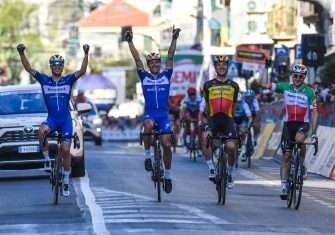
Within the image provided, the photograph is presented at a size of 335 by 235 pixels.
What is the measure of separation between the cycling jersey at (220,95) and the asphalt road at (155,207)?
48.4 inches

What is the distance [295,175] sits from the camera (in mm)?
18281

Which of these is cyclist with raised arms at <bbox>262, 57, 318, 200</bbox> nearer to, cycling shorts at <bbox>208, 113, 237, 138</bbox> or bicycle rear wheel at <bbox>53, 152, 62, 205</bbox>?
cycling shorts at <bbox>208, 113, 237, 138</bbox>

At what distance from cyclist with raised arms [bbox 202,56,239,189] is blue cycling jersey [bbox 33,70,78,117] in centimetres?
190

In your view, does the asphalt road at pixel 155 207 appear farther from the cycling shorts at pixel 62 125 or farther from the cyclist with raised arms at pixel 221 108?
the cycling shorts at pixel 62 125

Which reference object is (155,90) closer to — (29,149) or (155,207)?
(155,207)

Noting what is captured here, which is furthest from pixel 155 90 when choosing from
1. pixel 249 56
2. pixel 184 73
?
pixel 184 73

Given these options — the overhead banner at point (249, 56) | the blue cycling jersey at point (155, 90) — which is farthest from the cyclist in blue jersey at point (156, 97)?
the overhead banner at point (249, 56)

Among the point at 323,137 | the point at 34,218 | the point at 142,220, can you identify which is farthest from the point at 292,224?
the point at 323,137

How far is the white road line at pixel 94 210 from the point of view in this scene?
1443 cm

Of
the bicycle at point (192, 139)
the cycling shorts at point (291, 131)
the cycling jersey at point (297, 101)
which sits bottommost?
the bicycle at point (192, 139)

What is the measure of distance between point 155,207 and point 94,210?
2.75 ft

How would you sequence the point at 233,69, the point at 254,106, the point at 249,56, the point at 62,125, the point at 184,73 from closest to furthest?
the point at 62,125, the point at 254,106, the point at 249,56, the point at 233,69, the point at 184,73

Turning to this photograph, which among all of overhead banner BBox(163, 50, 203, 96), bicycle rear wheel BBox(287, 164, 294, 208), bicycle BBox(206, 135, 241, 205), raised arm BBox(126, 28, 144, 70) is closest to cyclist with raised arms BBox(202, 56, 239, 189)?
bicycle BBox(206, 135, 241, 205)

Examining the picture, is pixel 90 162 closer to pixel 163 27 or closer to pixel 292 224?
pixel 292 224
